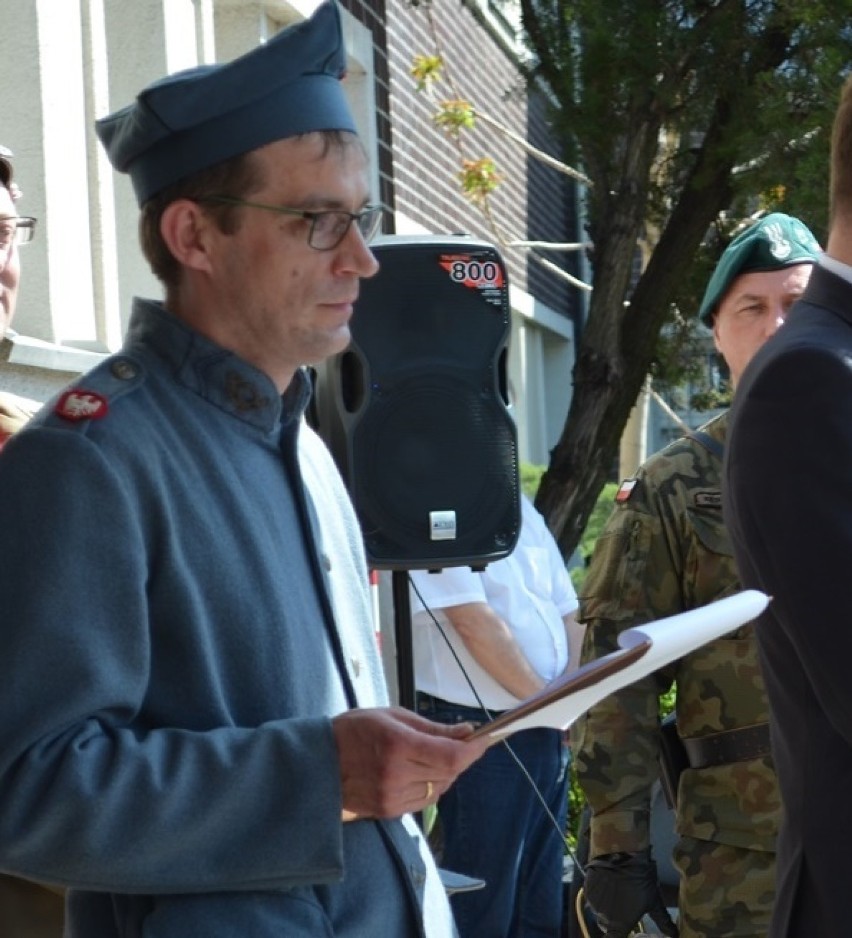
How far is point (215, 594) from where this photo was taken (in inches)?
74.2

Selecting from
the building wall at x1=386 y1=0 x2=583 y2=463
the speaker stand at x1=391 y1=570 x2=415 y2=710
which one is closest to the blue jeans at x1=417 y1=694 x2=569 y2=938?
the speaker stand at x1=391 y1=570 x2=415 y2=710

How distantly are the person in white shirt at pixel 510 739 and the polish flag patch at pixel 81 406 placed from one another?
2.94m

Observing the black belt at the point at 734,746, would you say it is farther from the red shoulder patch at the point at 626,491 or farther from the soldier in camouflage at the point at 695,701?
the red shoulder patch at the point at 626,491

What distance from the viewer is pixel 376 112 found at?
891 cm

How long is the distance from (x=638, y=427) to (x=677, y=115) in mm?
4521

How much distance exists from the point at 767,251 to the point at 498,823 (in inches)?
79.5

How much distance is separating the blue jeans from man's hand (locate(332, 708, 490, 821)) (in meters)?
3.02

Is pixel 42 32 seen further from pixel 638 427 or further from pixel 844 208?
pixel 638 427

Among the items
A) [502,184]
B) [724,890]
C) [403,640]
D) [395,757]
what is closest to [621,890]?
[724,890]

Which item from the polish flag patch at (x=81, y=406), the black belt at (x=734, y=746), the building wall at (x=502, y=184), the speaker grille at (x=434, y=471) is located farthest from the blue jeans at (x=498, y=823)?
the polish flag patch at (x=81, y=406)

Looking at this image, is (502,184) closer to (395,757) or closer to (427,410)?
(427,410)

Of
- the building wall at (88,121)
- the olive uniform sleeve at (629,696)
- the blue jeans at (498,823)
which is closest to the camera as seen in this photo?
Answer: the olive uniform sleeve at (629,696)

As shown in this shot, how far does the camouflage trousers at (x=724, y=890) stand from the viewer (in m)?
3.20

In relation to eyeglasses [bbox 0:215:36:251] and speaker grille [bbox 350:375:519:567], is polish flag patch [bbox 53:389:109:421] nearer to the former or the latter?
eyeglasses [bbox 0:215:36:251]
